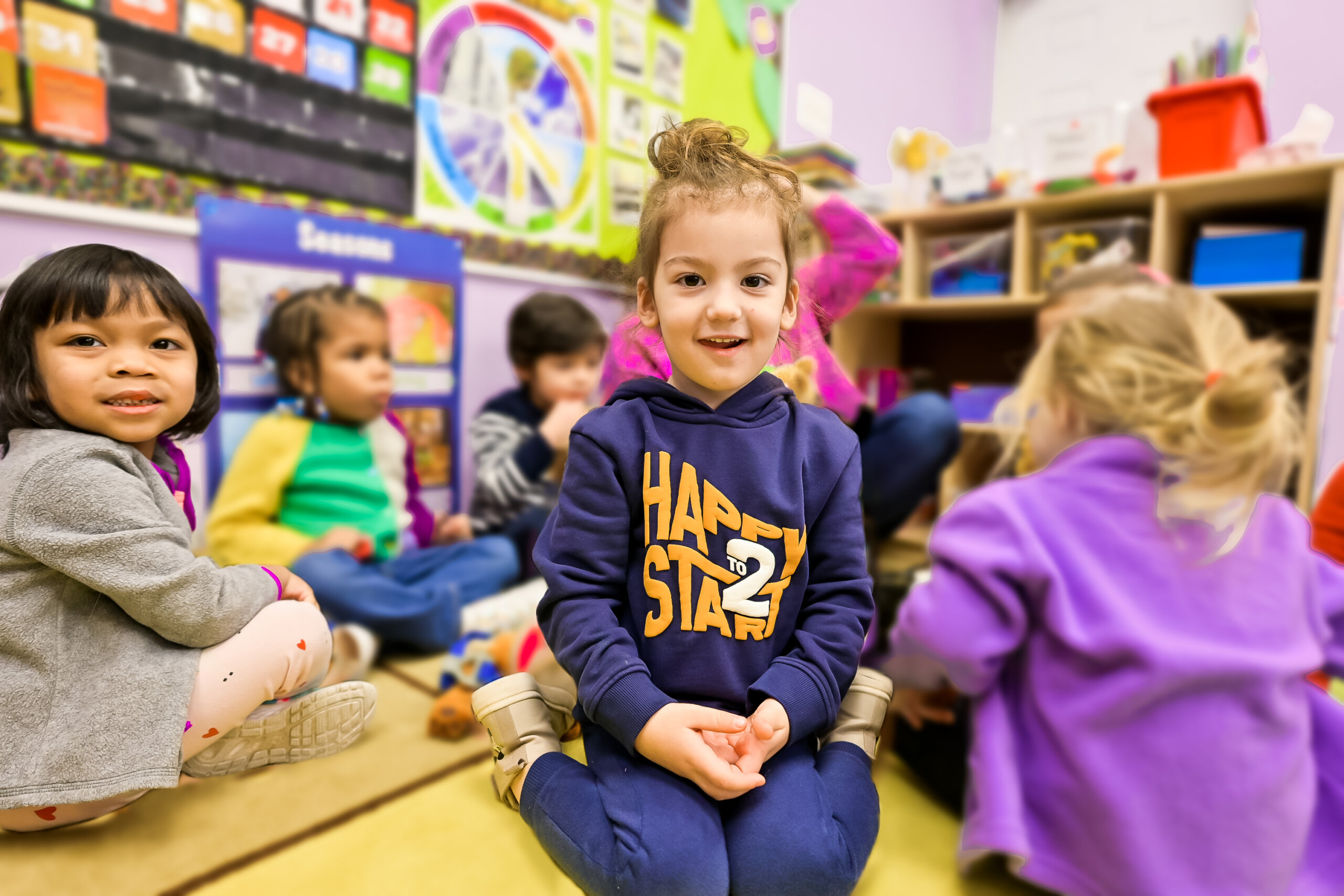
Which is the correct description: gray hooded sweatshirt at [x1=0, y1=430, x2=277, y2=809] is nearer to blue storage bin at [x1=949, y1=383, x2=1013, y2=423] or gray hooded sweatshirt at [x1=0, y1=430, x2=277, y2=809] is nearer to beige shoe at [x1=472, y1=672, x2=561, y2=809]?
beige shoe at [x1=472, y1=672, x2=561, y2=809]

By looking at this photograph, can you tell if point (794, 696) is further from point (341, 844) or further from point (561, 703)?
point (341, 844)

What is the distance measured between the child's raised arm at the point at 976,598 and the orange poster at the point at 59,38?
145cm

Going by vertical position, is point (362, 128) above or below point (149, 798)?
above


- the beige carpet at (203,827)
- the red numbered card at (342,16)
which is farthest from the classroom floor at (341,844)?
the red numbered card at (342,16)

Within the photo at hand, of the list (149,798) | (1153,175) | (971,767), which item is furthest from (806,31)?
(149,798)

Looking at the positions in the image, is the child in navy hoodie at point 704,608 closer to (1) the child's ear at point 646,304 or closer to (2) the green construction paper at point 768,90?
(1) the child's ear at point 646,304

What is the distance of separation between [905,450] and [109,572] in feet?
4.35

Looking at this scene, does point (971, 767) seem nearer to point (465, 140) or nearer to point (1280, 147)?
point (465, 140)

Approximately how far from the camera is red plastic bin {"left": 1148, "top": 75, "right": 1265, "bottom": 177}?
161cm

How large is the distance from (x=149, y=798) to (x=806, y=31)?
2.43 meters

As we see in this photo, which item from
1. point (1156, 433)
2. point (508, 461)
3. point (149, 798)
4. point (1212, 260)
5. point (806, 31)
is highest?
point (806, 31)

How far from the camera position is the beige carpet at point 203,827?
0.55 m

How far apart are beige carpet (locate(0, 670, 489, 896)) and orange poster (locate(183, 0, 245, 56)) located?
4.01 ft

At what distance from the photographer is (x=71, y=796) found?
1.56 ft
